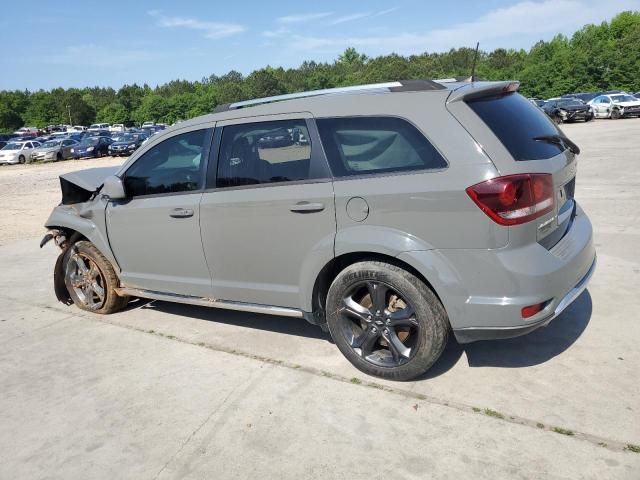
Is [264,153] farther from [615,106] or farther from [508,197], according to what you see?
[615,106]

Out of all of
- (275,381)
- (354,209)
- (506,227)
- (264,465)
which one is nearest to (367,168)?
(354,209)

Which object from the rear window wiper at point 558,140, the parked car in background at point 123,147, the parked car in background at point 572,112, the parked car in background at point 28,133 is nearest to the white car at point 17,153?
the parked car in background at point 123,147

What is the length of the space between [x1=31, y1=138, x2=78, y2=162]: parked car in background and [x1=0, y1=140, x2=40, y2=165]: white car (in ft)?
1.42

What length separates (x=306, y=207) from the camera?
3518mm

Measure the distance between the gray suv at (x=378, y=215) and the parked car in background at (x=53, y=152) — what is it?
3469cm

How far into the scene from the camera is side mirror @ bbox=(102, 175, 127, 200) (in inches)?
176

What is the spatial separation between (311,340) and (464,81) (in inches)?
87.7

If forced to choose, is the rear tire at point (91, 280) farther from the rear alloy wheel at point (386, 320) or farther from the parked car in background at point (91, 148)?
the parked car in background at point (91, 148)

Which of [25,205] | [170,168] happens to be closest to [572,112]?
[25,205]

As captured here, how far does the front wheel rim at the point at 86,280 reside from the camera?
5152mm

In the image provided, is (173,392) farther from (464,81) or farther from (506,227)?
(464,81)

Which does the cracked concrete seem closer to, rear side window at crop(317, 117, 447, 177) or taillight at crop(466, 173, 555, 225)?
taillight at crop(466, 173, 555, 225)

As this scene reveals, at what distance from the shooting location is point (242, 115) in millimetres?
3990

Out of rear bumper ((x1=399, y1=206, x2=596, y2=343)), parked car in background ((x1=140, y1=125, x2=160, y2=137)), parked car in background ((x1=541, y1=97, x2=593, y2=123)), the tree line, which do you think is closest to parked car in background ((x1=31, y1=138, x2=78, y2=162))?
parked car in background ((x1=140, y1=125, x2=160, y2=137))
